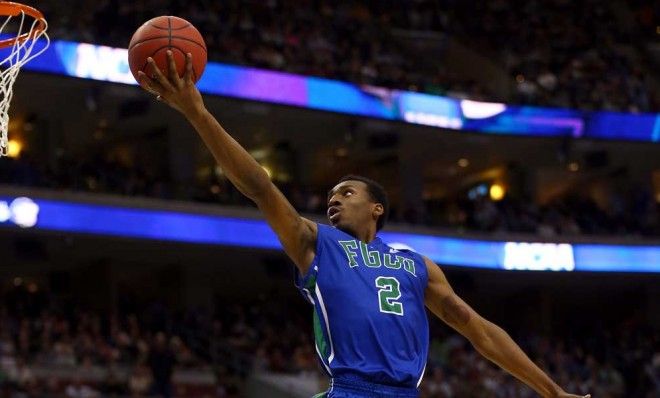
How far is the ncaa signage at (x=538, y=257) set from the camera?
2909 cm

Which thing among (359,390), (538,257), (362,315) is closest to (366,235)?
(362,315)

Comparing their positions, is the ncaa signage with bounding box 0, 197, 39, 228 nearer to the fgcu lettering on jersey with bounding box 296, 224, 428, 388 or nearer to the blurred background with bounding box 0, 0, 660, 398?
the blurred background with bounding box 0, 0, 660, 398

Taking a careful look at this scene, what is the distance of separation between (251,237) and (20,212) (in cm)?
480

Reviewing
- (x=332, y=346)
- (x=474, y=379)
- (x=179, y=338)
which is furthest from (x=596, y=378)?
(x=332, y=346)

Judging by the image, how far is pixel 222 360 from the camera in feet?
74.9

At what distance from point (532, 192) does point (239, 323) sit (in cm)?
1109

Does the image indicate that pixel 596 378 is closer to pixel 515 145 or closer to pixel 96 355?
pixel 515 145

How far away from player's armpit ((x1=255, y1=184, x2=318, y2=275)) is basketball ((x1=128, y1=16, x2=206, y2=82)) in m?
0.56

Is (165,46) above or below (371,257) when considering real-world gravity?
above

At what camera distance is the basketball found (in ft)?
16.8

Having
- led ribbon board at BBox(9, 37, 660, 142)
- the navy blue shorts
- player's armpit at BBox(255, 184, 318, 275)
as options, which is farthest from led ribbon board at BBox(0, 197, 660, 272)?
the navy blue shorts

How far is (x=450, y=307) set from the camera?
235 inches

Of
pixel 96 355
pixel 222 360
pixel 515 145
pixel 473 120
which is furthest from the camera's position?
pixel 515 145

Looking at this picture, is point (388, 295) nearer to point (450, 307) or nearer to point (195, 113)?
point (450, 307)
